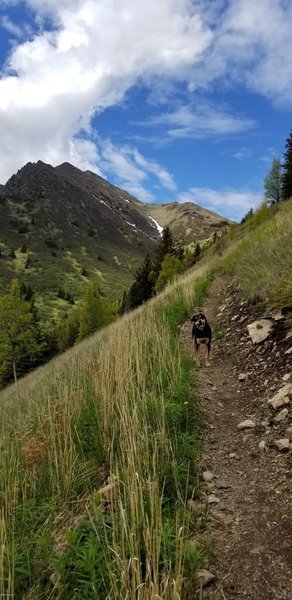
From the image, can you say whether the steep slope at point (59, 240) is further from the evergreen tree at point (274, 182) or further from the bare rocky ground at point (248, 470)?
the bare rocky ground at point (248, 470)

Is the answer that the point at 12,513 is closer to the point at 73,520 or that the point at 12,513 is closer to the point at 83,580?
the point at 73,520

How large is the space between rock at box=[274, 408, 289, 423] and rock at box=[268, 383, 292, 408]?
14cm

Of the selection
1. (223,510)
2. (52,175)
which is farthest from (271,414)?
(52,175)

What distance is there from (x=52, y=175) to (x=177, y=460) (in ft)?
677

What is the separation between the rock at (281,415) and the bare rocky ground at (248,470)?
1 centimetres

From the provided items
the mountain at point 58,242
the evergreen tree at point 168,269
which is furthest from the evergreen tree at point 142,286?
the mountain at point 58,242

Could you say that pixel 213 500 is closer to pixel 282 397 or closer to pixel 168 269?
pixel 282 397

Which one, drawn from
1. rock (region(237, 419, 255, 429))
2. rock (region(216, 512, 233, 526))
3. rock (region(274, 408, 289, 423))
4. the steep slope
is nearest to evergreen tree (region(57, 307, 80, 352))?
the steep slope

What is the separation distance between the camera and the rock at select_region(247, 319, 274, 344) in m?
6.70

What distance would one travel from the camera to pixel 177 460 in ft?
13.0

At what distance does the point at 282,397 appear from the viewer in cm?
486

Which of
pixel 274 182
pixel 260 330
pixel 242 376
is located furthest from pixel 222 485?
pixel 274 182

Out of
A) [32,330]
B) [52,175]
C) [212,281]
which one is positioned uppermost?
[52,175]

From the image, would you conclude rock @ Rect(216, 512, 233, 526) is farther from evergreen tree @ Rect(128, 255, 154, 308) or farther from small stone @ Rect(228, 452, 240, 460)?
evergreen tree @ Rect(128, 255, 154, 308)
